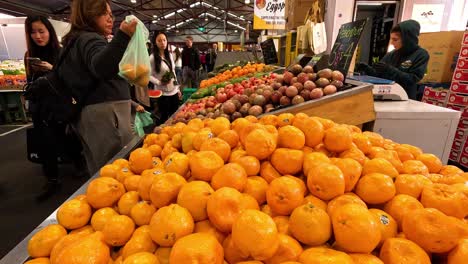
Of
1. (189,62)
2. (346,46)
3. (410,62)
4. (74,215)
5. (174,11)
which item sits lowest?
(74,215)

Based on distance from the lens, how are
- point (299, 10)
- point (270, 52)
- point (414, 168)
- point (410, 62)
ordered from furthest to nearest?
1. point (270, 52)
2. point (299, 10)
3. point (410, 62)
4. point (414, 168)

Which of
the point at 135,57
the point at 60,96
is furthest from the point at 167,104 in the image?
the point at 135,57

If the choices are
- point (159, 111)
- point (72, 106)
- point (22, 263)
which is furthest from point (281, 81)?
point (159, 111)

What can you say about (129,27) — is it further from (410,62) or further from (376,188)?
(410,62)

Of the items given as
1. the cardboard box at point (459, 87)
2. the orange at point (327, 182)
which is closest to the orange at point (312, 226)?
the orange at point (327, 182)

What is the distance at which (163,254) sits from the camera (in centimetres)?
78

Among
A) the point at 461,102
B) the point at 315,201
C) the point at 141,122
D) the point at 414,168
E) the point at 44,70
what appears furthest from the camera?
the point at 461,102

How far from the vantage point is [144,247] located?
2.65 ft

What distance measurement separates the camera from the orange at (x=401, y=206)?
836mm

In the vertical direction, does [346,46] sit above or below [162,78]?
above

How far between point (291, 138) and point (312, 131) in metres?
0.12

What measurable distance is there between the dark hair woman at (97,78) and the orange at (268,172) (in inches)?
48.5

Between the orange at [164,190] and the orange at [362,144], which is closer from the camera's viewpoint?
the orange at [164,190]

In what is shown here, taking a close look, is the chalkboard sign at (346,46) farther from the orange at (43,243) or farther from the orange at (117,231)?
the orange at (43,243)
